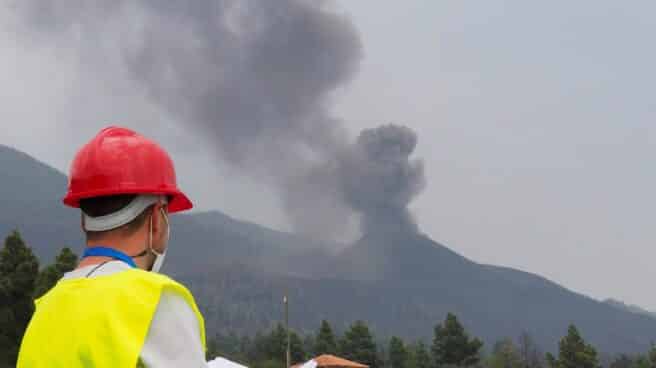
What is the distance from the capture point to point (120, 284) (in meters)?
1.74

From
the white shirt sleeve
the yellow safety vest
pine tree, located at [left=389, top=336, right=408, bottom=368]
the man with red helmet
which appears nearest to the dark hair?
the man with red helmet

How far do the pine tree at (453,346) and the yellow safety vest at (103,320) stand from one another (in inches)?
2585

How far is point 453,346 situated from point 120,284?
66.9 metres

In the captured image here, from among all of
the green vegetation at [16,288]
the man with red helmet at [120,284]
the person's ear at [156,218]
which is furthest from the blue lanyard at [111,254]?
the green vegetation at [16,288]

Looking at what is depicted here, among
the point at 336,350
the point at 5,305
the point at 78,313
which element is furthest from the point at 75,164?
the point at 336,350

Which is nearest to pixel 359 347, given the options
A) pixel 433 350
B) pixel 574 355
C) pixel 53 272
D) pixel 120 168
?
pixel 433 350

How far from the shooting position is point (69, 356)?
1748 millimetres

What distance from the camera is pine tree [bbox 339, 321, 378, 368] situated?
2608 inches

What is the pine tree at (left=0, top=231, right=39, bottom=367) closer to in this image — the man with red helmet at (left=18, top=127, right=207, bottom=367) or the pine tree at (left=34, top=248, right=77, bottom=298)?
the pine tree at (left=34, top=248, right=77, bottom=298)

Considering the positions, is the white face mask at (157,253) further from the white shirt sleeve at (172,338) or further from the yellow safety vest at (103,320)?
the white shirt sleeve at (172,338)

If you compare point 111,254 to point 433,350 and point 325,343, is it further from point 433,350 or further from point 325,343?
point 325,343

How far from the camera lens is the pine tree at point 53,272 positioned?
39656mm

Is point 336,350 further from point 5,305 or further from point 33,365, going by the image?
point 33,365

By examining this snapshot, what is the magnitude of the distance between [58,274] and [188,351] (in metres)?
41.9
